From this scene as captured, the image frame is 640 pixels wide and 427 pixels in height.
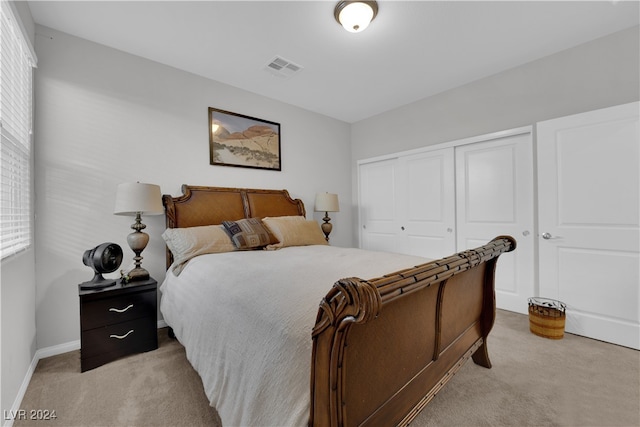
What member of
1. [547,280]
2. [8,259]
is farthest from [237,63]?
[547,280]

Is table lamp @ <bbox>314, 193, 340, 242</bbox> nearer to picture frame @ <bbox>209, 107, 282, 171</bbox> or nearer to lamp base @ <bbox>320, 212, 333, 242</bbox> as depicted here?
lamp base @ <bbox>320, 212, 333, 242</bbox>

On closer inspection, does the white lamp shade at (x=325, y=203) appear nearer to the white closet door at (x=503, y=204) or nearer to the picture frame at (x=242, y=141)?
the picture frame at (x=242, y=141)

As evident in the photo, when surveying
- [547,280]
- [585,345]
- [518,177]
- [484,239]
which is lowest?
[585,345]

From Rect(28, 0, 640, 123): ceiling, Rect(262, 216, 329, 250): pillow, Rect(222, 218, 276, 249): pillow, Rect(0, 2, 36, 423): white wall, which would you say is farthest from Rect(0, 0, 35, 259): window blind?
Rect(262, 216, 329, 250): pillow

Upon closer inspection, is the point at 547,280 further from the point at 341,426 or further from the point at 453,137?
the point at 341,426

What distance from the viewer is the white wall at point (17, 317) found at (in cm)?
140

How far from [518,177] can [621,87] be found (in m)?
1.02

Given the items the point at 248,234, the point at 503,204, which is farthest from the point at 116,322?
the point at 503,204

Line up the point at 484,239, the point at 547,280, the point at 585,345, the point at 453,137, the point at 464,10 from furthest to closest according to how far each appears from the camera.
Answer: the point at 453,137 → the point at 484,239 → the point at 547,280 → the point at 585,345 → the point at 464,10

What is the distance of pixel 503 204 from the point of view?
298 cm

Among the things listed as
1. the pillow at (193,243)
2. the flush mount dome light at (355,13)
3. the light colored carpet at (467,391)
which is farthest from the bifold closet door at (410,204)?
the pillow at (193,243)

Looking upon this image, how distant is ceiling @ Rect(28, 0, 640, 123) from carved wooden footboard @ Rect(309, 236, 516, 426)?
1882 mm

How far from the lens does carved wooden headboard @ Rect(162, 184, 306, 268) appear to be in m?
2.67

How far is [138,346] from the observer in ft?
6.82
